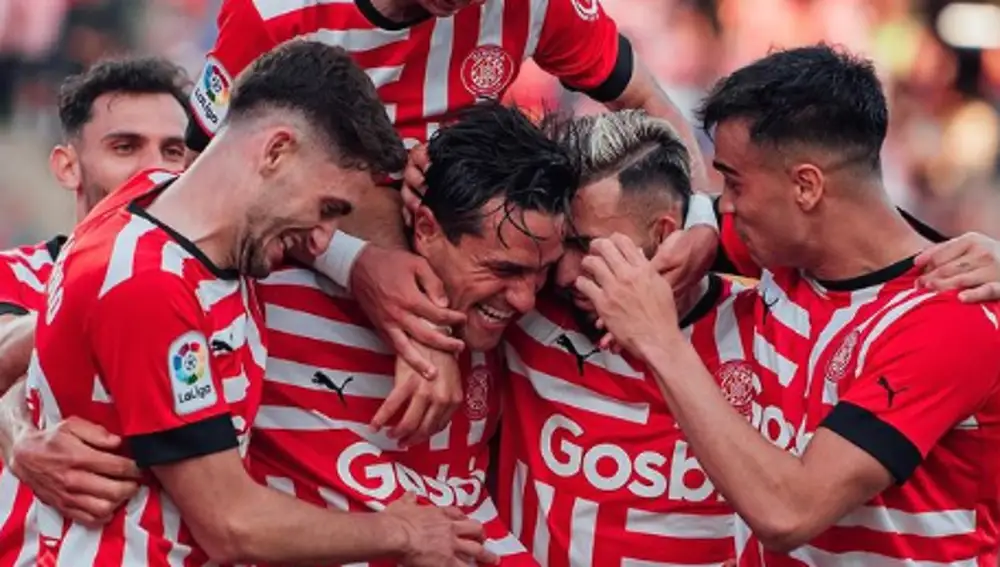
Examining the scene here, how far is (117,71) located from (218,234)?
2028 mm

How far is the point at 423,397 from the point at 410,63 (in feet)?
2.52

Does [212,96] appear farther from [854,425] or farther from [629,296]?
[854,425]

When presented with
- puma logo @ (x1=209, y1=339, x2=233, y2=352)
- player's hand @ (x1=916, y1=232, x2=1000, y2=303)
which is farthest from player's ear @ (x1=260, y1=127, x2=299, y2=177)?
player's hand @ (x1=916, y1=232, x2=1000, y2=303)

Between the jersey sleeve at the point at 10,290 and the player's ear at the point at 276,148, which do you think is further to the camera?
the jersey sleeve at the point at 10,290

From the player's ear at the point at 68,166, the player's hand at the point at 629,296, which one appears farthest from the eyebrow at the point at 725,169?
the player's ear at the point at 68,166

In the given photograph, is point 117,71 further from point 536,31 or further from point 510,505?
point 510,505

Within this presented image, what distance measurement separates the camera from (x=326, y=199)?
11.1 feet

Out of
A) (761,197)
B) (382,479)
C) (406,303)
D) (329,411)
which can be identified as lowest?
(382,479)

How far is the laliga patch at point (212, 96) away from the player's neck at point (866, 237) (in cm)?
130

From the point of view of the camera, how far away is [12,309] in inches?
169

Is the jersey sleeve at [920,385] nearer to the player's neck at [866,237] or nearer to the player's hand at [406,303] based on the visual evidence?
the player's neck at [866,237]

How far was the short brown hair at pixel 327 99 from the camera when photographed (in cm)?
338

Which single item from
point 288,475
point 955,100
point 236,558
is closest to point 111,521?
point 236,558

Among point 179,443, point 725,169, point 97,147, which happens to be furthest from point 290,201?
point 97,147
